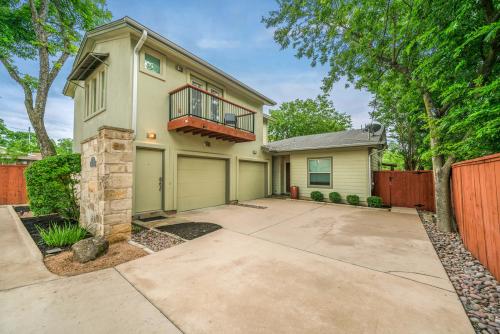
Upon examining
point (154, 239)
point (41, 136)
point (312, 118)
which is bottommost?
point (154, 239)

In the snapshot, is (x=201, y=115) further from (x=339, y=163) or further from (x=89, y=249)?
(x=339, y=163)

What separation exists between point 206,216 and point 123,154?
323 cm

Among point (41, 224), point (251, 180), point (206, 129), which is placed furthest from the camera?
point (251, 180)

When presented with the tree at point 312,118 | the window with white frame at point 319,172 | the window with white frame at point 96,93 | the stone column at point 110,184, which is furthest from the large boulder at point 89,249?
the tree at point 312,118

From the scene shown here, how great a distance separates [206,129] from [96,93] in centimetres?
471

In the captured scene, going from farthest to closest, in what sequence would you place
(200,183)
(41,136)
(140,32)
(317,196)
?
(317,196) → (41,136) → (200,183) → (140,32)

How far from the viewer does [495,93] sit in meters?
2.82

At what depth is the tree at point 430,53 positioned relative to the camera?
330 cm

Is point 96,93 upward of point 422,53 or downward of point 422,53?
downward

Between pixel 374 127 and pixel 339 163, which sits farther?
pixel 339 163

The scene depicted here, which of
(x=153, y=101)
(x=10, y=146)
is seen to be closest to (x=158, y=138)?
(x=153, y=101)

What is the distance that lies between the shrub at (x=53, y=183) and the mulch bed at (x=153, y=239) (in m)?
2.23

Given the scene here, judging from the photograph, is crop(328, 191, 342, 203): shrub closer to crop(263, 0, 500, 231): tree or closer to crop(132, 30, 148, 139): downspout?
crop(263, 0, 500, 231): tree

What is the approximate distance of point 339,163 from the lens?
9367mm
